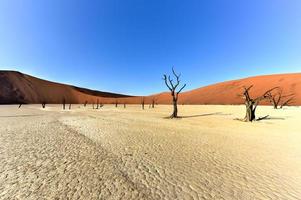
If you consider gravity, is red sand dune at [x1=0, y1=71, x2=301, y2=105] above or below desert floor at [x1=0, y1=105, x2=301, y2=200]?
above

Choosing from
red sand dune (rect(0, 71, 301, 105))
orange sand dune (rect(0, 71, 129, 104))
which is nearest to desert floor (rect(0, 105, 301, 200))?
red sand dune (rect(0, 71, 301, 105))

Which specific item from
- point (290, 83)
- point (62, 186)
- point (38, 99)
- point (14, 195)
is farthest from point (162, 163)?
point (38, 99)

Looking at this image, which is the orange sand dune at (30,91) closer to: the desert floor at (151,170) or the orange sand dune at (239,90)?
the orange sand dune at (239,90)

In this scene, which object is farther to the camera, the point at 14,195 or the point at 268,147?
the point at 268,147

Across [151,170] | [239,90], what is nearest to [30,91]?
[239,90]

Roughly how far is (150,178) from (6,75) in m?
105

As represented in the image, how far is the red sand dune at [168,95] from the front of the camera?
6397 centimetres

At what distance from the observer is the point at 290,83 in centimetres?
6244

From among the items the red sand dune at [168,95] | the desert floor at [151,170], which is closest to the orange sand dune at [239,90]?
the red sand dune at [168,95]

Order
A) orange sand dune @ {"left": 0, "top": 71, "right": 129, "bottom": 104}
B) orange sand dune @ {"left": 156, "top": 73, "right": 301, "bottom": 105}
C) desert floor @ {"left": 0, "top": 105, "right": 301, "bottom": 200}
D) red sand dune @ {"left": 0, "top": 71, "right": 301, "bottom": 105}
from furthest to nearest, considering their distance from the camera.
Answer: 1. orange sand dune @ {"left": 0, "top": 71, "right": 129, "bottom": 104}
2. red sand dune @ {"left": 0, "top": 71, "right": 301, "bottom": 105}
3. orange sand dune @ {"left": 156, "top": 73, "right": 301, "bottom": 105}
4. desert floor @ {"left": 0, "top": 105, "right": 301, "bottom": 200}

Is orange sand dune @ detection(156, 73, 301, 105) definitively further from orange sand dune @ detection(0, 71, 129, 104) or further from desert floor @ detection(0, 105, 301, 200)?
desert floor @ detection(0, 105, 301, 200)

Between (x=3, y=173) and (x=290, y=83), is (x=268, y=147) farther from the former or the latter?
(x=290, y=83)

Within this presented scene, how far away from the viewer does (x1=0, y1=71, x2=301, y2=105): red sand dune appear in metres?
64.0

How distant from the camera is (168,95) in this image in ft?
302
